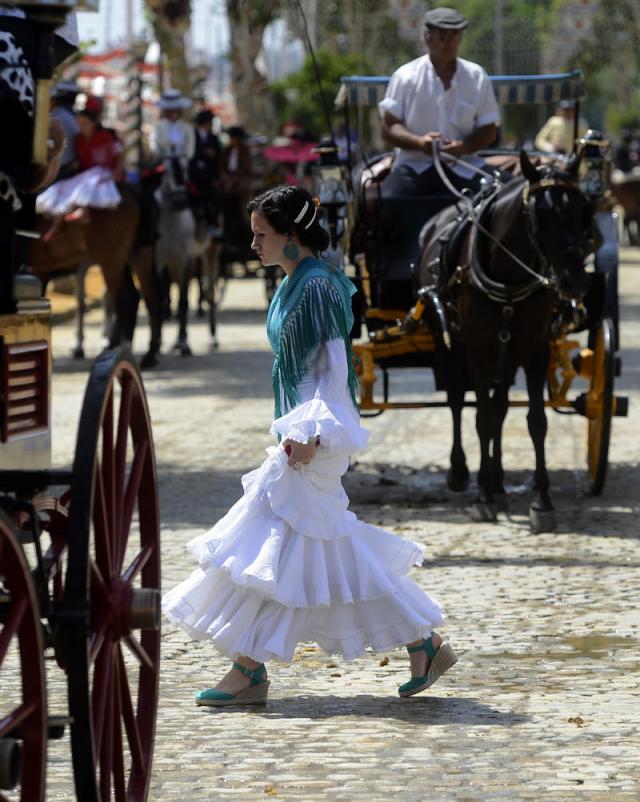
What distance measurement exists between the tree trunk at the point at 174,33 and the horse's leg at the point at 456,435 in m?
19.9

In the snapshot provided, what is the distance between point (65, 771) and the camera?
5422 millimetres

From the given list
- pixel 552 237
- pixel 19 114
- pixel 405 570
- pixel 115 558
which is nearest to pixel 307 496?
pixel 405 570

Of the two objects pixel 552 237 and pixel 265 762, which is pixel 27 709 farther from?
pixel 552 237

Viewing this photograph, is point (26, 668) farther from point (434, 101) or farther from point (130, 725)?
point (434, 101)

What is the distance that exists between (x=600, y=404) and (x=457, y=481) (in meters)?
0.94

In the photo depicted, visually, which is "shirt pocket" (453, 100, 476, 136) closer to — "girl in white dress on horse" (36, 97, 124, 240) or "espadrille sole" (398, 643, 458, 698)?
"espadrille sole" (398, 643, 458, 698)

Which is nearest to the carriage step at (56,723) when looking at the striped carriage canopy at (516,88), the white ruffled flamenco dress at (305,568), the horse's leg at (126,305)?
the white ruffled flamenco dress at (305,568)

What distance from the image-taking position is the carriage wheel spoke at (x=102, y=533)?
4.57m

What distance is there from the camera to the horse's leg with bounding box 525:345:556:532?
9.66 meters

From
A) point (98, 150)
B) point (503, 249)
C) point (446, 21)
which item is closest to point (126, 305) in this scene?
point (98, 150)

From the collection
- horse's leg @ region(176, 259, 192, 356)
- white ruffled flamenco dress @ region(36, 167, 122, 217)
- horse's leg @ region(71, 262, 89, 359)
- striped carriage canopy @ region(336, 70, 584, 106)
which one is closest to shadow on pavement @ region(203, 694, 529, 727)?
striped carriage canopy @ region(336, 70, 584, 106)

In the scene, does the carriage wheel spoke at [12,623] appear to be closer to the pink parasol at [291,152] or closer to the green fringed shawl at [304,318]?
the green fringed shawl at [304,318]

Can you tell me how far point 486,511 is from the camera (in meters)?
9.88

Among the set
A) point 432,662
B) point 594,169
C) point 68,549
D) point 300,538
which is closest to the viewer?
point 68,549
